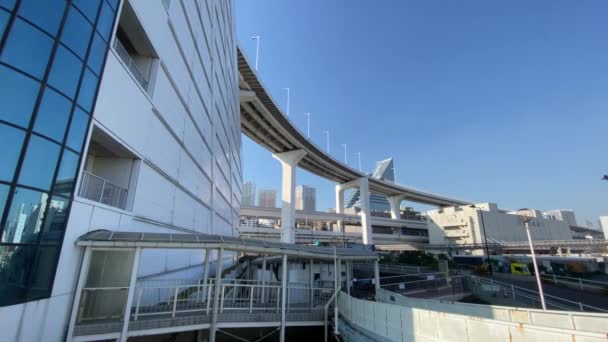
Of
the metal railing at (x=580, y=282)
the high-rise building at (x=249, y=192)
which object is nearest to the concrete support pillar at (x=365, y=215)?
the metal railing at (x=580, y=282)

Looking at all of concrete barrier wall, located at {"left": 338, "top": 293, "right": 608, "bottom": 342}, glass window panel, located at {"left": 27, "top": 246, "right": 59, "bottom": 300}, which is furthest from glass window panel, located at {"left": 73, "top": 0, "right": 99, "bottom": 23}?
concrete barrier wall, located at {"left": 338, "top": 293, "right": 608, "bottom": 342}

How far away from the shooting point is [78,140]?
7.13 metres

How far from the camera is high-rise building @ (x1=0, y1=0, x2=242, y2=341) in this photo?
5609mm

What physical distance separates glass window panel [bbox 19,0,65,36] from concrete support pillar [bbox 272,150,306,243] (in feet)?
147

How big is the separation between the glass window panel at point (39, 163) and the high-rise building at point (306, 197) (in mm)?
158360

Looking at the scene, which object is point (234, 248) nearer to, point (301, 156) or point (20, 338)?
point (20, 338)

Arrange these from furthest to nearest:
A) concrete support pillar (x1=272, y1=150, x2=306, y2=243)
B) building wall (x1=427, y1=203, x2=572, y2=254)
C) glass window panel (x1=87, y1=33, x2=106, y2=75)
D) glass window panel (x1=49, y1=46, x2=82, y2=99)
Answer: building wall (x1=427, y1=203, x2=572, y2=254) → concrete support pillar (x1=272, y1=150, x2=306, y2=243) → glass window panel (x1=87, y1=33, x2=106, y2=75) → glass window panel (x1=49, y1=46, x2=82, y2=99)

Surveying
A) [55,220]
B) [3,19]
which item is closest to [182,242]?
[55,220]

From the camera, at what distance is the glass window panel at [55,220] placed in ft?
20.5

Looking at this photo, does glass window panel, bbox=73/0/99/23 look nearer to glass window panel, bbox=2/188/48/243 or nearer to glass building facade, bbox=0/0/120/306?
glass building facade, bbox=0/0/120/306

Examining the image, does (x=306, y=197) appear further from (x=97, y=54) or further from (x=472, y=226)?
(x=97, y=54)

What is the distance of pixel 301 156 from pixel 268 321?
45.0 m

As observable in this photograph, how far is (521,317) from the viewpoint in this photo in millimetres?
10203

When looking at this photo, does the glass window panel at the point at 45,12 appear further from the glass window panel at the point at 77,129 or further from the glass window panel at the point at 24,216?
the glass window panel at the point at 24,216
